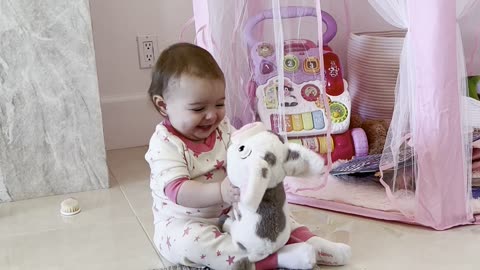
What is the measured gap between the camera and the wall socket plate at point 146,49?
7.48 feet

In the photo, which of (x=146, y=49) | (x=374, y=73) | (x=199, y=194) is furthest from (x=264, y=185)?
(x=146, y=49)

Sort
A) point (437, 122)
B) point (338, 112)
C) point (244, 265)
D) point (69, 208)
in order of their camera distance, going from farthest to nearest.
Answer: point (338, 112) < point (69, 208) < point (437, 122) < point (244, 265)

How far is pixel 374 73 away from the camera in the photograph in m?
2.12

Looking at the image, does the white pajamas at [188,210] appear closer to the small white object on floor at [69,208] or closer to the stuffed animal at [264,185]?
the stuffed animal at [264,185]

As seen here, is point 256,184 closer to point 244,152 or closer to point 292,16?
point 244,152

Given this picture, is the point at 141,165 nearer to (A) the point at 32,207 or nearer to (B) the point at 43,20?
(A) the point at 32,207

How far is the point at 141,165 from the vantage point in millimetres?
2105

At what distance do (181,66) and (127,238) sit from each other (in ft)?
1.54

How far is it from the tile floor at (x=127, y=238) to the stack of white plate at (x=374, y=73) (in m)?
0.63

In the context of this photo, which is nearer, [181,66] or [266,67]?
[181,66]

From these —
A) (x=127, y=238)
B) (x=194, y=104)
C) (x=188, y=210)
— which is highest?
(x=194, y=104)

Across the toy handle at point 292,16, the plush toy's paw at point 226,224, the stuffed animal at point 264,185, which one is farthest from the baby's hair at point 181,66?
the toy handle at point 292,16

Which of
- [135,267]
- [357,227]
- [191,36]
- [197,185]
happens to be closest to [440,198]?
[357,227]

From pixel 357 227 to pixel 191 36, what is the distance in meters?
Result: 1.08
